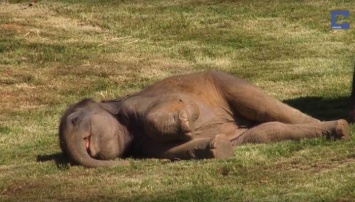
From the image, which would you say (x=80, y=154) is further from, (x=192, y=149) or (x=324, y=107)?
(x=324, y=107)

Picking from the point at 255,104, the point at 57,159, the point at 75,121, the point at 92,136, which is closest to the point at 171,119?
the point at 92,136

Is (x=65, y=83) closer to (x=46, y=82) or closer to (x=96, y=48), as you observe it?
(x=46, y=82)

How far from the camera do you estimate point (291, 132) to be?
31.6 ft

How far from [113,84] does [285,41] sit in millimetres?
3496

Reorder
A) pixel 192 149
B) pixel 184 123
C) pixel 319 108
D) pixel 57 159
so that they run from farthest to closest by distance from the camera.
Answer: pixel 319 108
pixel 57 159
pixel 192 149
pixel 184 123

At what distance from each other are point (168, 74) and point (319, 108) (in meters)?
4.48

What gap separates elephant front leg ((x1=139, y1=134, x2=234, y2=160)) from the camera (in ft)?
29.9

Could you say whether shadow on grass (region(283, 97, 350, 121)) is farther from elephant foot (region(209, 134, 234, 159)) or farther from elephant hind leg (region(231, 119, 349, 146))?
elephant foot (region(209, 134, 234, 159))

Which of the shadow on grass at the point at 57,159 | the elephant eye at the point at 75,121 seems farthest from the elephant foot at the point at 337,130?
the shadow on grass at the point at 57,159

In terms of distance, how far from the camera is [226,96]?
10070mm

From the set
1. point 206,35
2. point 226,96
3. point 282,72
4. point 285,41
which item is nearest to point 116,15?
point 206,35
